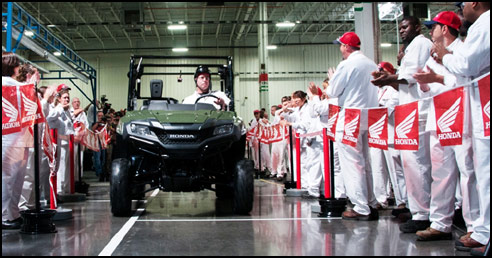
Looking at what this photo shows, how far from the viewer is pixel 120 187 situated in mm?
6051

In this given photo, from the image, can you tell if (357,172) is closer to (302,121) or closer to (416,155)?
(416,155)

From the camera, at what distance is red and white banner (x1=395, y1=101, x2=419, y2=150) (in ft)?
16.2

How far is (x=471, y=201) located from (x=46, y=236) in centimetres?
406

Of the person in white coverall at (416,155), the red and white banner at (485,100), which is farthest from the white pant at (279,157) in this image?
the red and white banner at (485,100)

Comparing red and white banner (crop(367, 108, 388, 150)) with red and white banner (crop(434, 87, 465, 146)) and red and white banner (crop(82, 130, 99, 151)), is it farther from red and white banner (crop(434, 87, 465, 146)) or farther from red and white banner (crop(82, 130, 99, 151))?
red and white banner (crop(82, 130, 99, 151))

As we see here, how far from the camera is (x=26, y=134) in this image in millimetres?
5422

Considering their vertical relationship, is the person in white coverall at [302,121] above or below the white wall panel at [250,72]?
below

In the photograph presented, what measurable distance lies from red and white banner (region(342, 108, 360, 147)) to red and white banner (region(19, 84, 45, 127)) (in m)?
3.50

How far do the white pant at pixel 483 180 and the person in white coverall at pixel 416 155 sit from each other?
111 cm

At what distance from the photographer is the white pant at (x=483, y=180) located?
372 centimetres

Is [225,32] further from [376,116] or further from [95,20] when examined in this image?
[376,116]

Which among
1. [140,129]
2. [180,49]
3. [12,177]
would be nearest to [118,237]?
[12,177]

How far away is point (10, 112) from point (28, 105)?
0.21 metres

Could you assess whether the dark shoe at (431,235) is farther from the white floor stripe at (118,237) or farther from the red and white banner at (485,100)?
the white floor stripe at (118,237)
